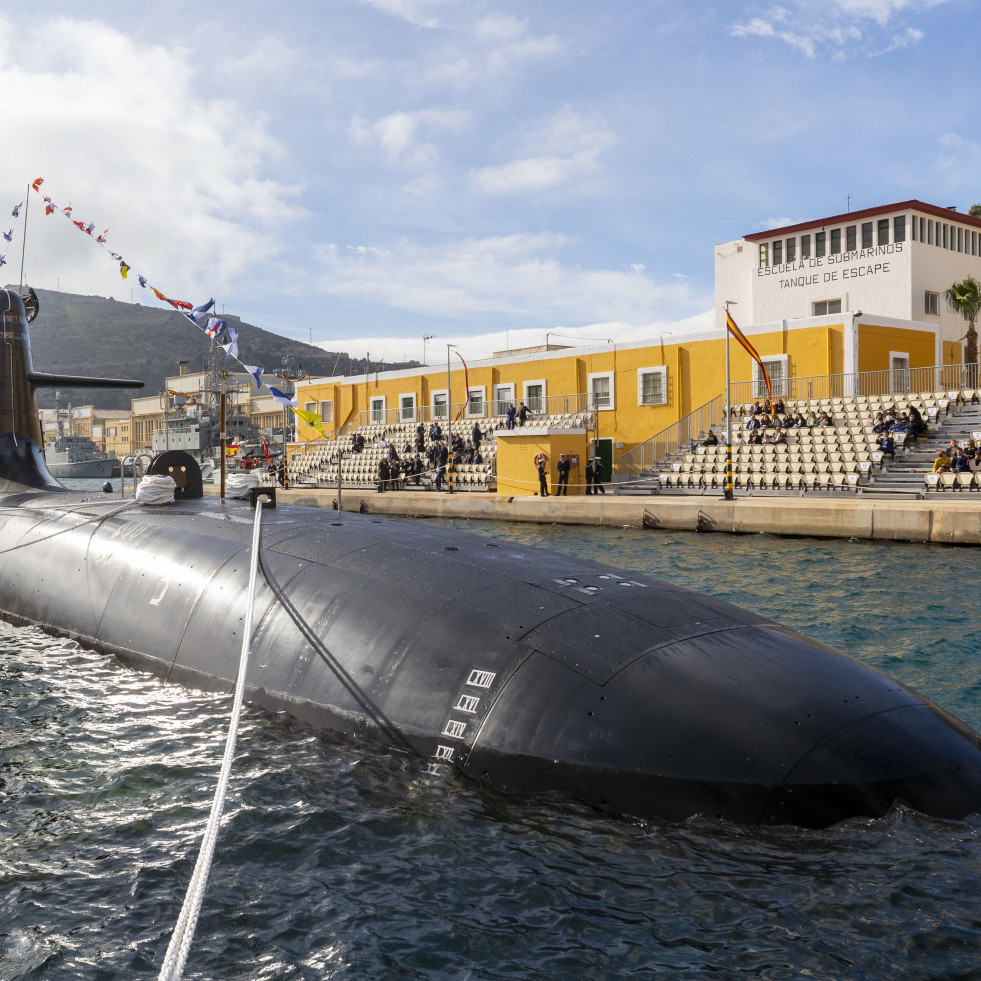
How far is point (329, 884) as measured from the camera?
4445 mm

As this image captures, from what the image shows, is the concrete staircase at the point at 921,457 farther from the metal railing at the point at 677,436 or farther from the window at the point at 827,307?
the window at the point at 827,307

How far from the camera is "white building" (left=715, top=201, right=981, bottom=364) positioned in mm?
39594

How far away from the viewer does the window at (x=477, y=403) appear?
41.3 m

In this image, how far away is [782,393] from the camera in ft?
105

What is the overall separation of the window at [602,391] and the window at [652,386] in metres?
1.40

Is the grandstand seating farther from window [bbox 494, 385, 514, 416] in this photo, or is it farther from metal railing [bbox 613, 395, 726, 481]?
window [bbox 494, 385, 514, 416]

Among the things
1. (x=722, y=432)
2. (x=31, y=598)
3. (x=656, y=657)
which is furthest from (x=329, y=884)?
(x=722, y=432)

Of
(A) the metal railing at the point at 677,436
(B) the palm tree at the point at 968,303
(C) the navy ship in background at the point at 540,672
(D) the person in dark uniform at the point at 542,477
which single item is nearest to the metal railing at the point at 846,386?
(A) the metal railing at the point at 677,436

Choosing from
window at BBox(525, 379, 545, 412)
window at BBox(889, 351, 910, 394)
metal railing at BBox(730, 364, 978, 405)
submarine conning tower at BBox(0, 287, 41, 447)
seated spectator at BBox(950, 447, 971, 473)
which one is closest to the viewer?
submarine conning tower at BBox(0, 287, 41, 447)

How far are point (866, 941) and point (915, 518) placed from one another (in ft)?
56.4

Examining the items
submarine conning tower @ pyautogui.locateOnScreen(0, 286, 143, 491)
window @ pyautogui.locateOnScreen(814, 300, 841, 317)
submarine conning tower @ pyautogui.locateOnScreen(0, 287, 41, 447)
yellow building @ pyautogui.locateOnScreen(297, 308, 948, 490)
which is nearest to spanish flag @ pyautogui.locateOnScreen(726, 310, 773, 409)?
yellow building @ pyautogui.locateOnScreen(297, 308, 948, 490)

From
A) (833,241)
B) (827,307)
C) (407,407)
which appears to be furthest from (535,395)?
(833,241)

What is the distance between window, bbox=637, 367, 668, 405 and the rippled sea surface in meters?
30.5

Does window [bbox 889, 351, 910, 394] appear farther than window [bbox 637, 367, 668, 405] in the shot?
No
